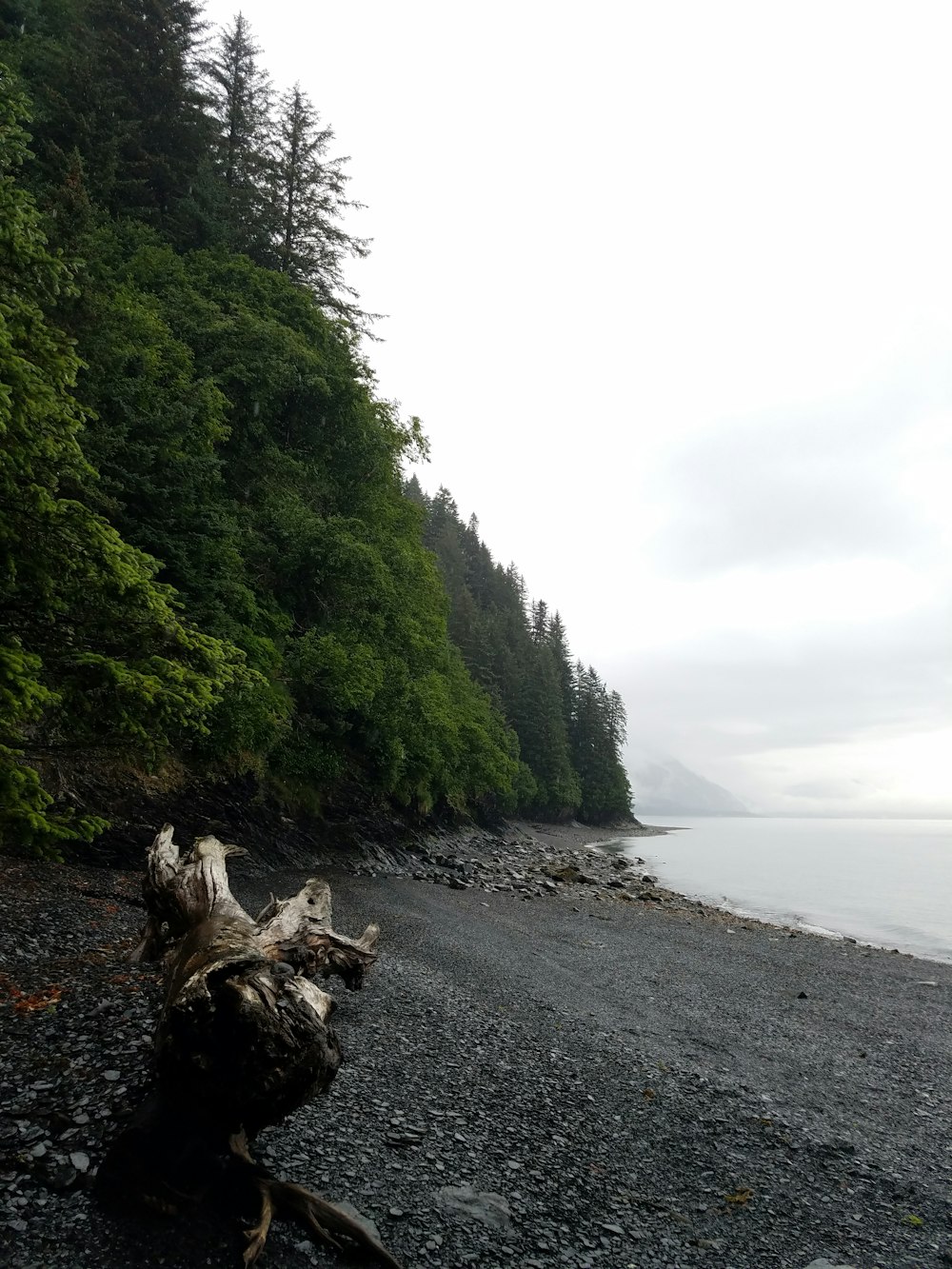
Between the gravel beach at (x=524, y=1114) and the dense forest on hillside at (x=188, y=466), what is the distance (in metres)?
1.75

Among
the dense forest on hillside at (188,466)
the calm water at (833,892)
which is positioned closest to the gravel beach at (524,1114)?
the dense forest on hillside at (188,466)

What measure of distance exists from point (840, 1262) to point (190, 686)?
22.2 ft

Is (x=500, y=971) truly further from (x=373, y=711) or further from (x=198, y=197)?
(x=198, y=197)

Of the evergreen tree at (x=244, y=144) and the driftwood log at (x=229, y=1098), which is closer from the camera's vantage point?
the driftwood log at (x=229, y=1098)

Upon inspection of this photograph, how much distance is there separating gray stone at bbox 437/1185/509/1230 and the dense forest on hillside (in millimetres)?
3793

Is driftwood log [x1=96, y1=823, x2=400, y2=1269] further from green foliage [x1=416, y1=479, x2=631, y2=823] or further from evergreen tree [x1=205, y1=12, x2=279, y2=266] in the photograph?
green foliage [x1=416, y1=479, x2=631, y2=823]

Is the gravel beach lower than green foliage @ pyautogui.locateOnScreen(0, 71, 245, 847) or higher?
lower

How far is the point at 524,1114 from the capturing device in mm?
5590

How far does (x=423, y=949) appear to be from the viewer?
11.2 meters

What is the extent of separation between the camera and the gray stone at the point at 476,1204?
13.8 ft

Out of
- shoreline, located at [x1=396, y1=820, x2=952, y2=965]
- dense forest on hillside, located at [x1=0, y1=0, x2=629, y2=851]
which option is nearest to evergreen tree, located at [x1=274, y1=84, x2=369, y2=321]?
dense forest on hillside, located at [x1=0, y1=0, x2=629, y2=851]

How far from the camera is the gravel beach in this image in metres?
4.00

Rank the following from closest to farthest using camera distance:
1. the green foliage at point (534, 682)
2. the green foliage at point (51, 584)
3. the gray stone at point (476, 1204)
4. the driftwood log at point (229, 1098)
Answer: the driftwood log at point (229, 1098)
the gray stone at point (476, 1204)
the green foliage at point (51, 584)
the green foliage at point (534, 682)

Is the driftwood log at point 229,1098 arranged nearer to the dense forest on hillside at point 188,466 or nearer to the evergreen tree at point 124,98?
the dense forest on hillside at point 188,466
